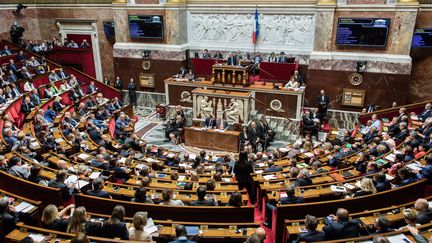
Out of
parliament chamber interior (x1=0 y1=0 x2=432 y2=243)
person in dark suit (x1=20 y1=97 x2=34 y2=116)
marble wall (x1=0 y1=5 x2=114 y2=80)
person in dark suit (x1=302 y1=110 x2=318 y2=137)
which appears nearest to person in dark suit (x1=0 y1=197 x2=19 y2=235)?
parliament chamber interior (x1=0 y1=0 x2=432 y2=243)

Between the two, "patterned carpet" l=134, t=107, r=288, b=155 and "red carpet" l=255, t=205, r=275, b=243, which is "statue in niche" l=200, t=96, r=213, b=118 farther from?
"red carpet" l=255, t=205, r=275, b=243

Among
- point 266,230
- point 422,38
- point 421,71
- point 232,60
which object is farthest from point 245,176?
point 421,71

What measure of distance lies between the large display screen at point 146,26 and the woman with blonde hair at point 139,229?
13.2 meters

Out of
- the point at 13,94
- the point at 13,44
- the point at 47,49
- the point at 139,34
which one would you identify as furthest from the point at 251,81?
the point at 13,44

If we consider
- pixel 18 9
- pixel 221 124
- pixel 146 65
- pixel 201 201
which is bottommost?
pixel 221 124

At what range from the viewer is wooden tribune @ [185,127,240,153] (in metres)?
12.2

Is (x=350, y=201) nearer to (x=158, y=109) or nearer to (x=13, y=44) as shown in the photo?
(x=158, y=109)

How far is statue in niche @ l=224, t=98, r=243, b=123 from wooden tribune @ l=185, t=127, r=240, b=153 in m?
1.33

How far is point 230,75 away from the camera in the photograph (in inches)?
559

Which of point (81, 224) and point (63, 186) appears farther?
point (63, 186)

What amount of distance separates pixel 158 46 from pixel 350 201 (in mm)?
13116

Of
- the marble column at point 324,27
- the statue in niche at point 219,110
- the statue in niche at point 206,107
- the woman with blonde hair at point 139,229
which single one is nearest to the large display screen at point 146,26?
the statue in niche at point 206,107

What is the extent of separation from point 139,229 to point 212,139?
25.3 feet

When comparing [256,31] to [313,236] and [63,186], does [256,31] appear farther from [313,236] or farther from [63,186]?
[313,236]
